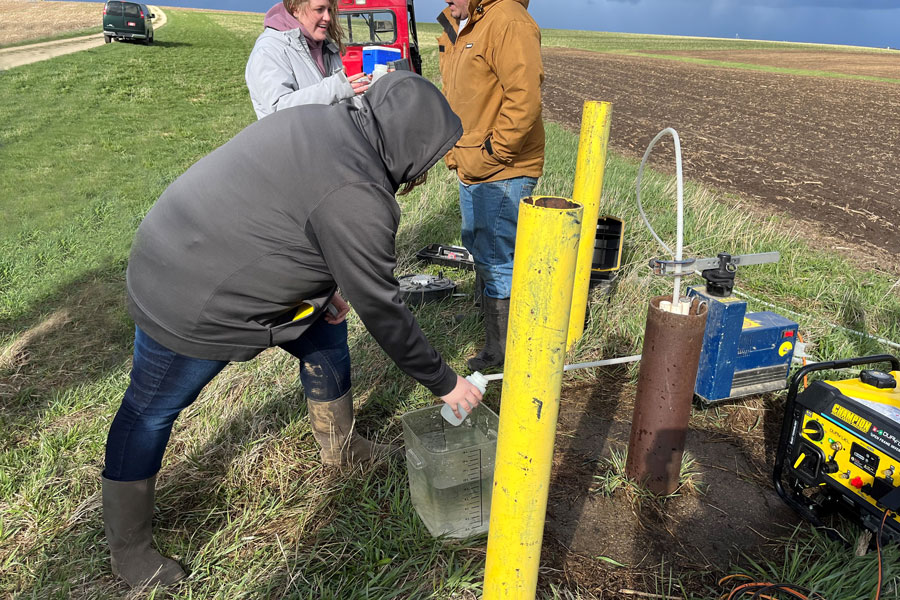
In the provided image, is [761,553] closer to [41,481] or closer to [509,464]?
[509,464]

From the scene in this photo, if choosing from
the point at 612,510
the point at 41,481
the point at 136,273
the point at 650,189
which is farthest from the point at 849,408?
the point at 650,189

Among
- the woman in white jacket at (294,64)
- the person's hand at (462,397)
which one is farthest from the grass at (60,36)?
the person's hand at (462,397)

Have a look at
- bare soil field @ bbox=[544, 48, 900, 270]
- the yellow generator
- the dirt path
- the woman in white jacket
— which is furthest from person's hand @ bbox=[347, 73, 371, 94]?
the dirt path

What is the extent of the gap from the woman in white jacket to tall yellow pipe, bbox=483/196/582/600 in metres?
1.76

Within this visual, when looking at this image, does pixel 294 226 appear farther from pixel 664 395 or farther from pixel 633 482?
pixel 633 482

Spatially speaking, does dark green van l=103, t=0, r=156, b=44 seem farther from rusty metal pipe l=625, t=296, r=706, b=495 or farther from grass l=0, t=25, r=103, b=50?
rusty metal pipe l=625, t=296, r=706, b=495

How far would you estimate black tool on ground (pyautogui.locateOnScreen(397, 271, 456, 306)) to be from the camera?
4102mm

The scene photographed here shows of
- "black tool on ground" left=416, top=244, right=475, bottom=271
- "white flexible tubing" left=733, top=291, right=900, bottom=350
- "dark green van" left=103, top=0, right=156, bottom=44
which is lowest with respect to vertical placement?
"black tool on ground" left=416, top=244, right=475, bottom=271

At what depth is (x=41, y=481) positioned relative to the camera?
2404mm

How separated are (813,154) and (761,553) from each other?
11128 millimetres

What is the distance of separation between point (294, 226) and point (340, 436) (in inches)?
46.4

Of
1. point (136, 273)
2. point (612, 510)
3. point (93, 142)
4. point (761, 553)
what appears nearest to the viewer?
point (136, 273)

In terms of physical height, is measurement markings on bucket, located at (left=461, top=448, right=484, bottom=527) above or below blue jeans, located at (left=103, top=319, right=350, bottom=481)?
below

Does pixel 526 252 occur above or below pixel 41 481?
above
